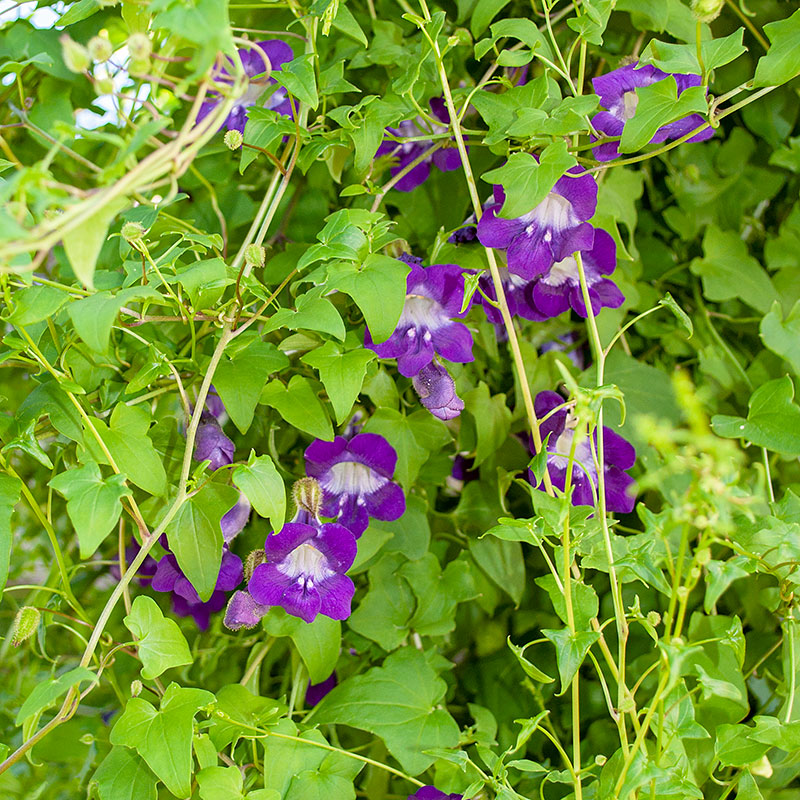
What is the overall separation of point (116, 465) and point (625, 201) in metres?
0.67

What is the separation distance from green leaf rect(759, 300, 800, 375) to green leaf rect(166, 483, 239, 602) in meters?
0.58

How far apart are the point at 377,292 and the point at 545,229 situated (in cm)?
21

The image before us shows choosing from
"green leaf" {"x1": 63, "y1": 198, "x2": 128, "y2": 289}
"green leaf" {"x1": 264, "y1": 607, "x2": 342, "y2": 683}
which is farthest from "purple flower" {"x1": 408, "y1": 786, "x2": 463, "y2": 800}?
"green leaf" {"x1": 63, "y1": 198, "x2": 128, "y2": 289}

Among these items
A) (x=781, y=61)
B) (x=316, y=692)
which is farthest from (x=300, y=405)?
(x=781, y=61)

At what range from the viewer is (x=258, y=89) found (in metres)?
1.05

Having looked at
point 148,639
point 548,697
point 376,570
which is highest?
point 148,639

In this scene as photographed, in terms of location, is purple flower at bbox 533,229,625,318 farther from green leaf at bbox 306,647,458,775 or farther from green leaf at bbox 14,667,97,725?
green leaf at bbox 14,667,97,725

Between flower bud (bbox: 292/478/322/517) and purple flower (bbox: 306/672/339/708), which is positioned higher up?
flower bud (bbox: 292/478/322/517)

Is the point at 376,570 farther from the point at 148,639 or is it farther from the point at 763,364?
the point at 763,364

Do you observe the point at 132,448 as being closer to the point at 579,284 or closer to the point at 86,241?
the point at 86,241

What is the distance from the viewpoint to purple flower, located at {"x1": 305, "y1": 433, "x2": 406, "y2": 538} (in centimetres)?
86

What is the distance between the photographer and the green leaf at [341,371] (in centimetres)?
73

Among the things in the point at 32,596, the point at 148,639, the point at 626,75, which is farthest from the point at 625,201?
the point at 32,596

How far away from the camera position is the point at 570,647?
2.10 feet
